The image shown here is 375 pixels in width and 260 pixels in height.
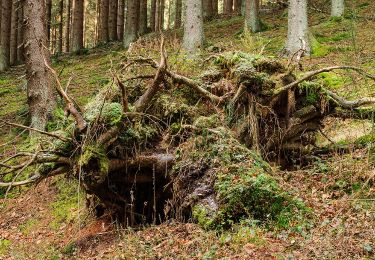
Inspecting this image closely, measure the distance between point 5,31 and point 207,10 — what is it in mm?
12067

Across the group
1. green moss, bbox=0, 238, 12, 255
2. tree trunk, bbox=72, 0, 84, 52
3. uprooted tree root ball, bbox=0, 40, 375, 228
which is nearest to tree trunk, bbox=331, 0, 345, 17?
uprooted tree root ball, bbox=0, 40, 375, 228

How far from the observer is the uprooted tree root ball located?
6.21 meters

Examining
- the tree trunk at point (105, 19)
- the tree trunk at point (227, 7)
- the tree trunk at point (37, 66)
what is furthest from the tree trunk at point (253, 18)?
the tree trunk at point (37, 66)

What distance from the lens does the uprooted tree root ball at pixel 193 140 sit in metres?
6.21

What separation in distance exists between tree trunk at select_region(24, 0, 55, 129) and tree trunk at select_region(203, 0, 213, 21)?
17555mm

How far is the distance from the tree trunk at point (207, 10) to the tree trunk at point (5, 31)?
10.7 meters

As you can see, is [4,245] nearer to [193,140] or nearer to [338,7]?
[193,140]

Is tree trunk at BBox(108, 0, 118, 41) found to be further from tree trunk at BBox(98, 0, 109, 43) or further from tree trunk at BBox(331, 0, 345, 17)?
tree trunk at BBox(331, 0, 345, 17)

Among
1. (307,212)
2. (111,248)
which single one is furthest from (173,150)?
(307,212)

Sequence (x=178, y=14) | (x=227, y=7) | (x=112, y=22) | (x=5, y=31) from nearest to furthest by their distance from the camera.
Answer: (x=5, y=31), (x=112, y=22), (x=227, y=7), (x=178, y=14)

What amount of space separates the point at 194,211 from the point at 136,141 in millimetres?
1427

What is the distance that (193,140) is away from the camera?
6.96 m

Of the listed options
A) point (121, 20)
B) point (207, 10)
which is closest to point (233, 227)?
point (207, 10)

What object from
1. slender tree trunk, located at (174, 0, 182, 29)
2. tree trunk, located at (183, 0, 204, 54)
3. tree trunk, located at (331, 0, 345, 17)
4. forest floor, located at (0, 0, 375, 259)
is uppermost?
slender tree trunk, located at (174, 0, 182, 29)
